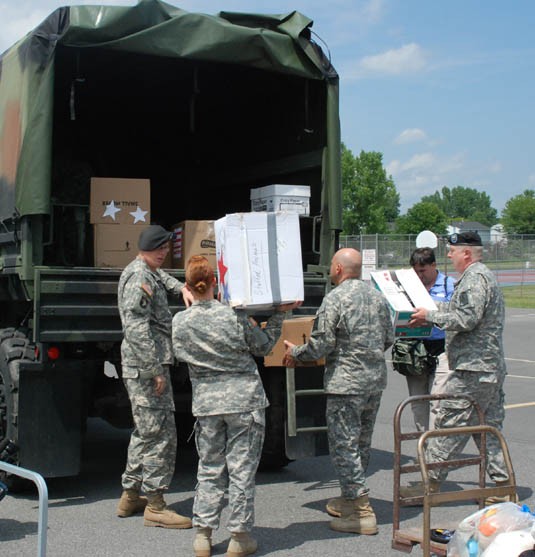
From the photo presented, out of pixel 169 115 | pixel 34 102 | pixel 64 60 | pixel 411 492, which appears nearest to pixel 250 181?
pixel 169 115

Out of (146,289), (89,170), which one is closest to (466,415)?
(146,289)

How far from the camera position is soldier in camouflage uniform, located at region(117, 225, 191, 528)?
221 inches

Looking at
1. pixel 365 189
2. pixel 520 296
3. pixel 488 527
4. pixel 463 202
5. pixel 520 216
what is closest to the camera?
pixel 488 527

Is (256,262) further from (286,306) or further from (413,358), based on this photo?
(413,358)

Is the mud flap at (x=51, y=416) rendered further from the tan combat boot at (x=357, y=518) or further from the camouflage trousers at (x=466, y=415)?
the camouflage trousers at (x=466, y=415)

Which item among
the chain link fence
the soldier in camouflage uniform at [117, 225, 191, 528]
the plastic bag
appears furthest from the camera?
the chain link fence

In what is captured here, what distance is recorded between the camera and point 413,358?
705 cm

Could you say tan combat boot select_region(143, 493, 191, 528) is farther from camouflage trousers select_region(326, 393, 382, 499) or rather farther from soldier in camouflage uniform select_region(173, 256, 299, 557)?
camouflage trousers select_region(326, 393, 382, 499)

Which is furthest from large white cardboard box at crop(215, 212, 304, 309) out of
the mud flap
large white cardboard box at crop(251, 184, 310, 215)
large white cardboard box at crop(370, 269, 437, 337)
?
large white cardboard box at crop(251, 184, 310, 215)

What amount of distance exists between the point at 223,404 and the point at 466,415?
168 centimetres

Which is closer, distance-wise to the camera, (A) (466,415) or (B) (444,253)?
(A) (466,415)

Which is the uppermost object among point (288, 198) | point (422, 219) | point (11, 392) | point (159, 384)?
point (422, 219)

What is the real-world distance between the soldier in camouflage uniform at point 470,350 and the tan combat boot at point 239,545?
135cm

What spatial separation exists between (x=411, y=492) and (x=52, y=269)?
9.74ft
